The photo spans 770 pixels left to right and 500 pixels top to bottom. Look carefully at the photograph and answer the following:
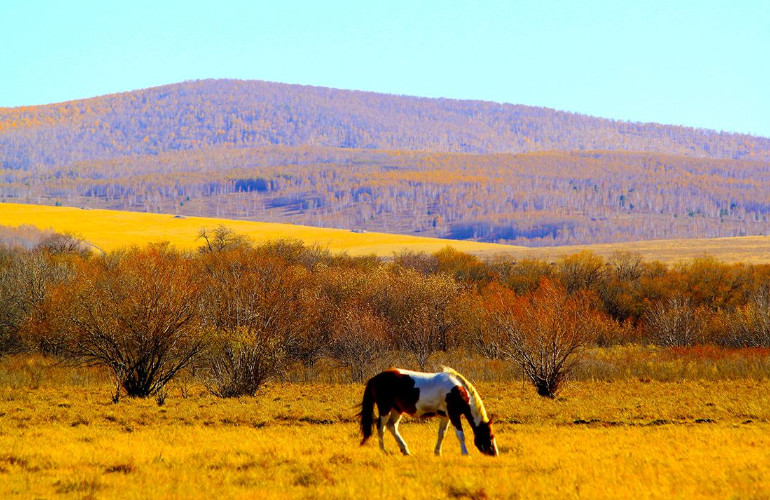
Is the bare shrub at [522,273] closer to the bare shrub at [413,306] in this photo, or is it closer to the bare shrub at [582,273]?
the bare shrub at [582,273]

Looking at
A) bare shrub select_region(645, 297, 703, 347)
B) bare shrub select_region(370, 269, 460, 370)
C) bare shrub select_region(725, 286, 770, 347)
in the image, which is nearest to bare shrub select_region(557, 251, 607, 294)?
bare shrub select_region(645, 297, 703, 347)

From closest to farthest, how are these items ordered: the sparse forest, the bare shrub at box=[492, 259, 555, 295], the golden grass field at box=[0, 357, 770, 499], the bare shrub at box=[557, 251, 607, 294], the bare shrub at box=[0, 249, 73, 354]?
the golden grass field at box=[0, 357, 770, 499] < the sparse forest < the bare shrub at box=[0, 249, 73, 354] < the bare shrub at box=[557, 251, 607, 294] < the bare shrub at box=[492, 259, 555, 295]

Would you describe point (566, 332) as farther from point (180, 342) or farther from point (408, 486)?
point (408, 486)

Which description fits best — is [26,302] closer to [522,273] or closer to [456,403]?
[456,403]

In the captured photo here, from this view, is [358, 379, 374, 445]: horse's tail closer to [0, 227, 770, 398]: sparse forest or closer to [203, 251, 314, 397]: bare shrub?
[0, 227, 770, 398]: sparse forest

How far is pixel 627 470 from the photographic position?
13711mm

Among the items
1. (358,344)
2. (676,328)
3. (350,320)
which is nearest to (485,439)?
(358,344)

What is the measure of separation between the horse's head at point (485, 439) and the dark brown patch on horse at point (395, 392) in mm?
1300

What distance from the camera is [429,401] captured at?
48.9 ft

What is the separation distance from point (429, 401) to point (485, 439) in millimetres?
1379

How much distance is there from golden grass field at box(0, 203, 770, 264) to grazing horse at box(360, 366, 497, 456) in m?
85.4

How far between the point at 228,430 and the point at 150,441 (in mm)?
3017

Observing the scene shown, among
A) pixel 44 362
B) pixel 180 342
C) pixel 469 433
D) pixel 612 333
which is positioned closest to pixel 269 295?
pixel 180 342

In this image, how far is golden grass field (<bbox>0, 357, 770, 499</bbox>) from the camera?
12.5 metres
